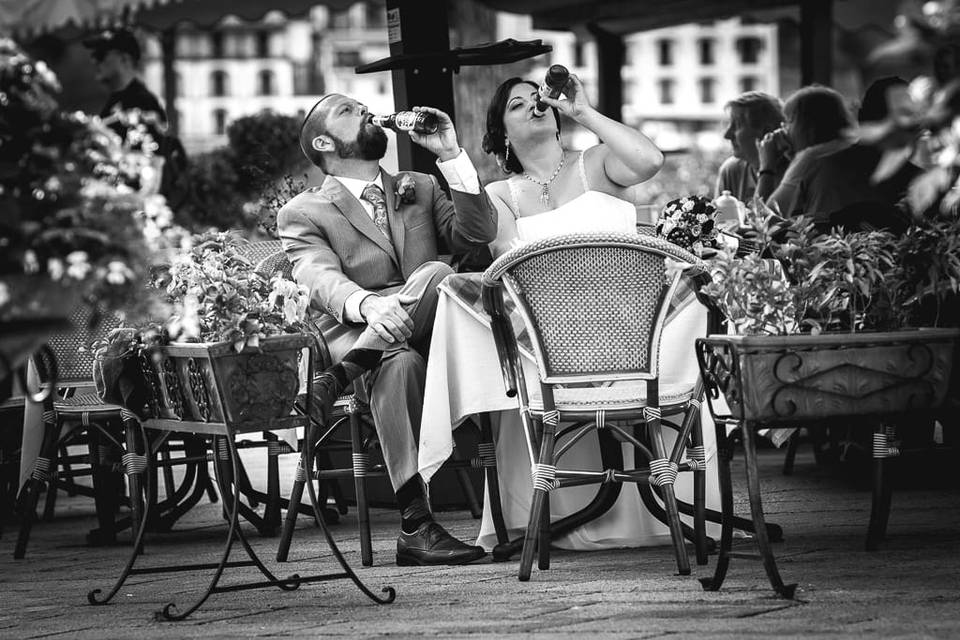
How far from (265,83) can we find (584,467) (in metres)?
99.0

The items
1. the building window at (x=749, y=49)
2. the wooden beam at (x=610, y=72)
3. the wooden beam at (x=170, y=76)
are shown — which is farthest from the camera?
the building window at (x=749, y=49)

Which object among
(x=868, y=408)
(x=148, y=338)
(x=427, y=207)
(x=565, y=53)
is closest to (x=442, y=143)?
(x=427, y=207)

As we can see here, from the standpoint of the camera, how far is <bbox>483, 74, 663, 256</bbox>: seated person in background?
15.0 ft

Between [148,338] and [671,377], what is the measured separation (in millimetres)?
1508

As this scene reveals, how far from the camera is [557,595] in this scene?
11.8 feet

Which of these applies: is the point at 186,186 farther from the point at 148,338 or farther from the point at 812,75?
the point at 148,338

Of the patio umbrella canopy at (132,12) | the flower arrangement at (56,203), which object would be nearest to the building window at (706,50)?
the patio umbrella canopy at (132,12)

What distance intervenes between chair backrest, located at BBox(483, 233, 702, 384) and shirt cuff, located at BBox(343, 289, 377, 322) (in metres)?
0.67

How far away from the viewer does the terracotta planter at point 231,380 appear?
11.4 ft

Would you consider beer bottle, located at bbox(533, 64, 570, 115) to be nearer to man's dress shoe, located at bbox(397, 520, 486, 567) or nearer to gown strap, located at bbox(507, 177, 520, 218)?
gown strap, located at bbox(507, 177, 520, 218)

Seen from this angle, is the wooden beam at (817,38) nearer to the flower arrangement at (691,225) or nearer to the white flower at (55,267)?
the flower arrangement at (691,225)

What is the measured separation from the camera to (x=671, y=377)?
13.8 ft

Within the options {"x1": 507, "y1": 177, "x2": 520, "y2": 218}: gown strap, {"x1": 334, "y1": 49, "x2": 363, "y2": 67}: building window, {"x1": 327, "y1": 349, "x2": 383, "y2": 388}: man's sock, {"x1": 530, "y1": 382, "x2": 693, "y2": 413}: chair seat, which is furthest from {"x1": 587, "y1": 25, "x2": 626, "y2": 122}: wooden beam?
{"x1": 334, "y1": 49, "x2": 363, "y2": 67}: building window

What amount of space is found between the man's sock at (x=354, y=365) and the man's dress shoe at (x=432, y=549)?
478mm
